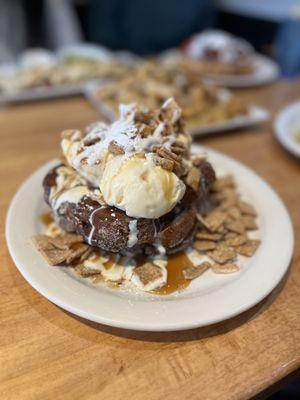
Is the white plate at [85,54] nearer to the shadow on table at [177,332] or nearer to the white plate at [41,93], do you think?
the white plate at [41,93]

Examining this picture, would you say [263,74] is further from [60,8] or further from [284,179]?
[60,8]

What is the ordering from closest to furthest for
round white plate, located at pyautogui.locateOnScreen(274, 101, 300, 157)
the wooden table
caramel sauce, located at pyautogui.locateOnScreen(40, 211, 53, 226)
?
the wooden table < caramel sauce, located at pyautogui.locateOnScreen(40, 211, 53, 226) < round white plate, located at pyautogui.locateOnScreen(274, 101, 300, 157)

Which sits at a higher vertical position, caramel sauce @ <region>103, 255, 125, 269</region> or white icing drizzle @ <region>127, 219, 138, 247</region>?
white icing drizzle @ <region>127, 219, 138, 247</region>

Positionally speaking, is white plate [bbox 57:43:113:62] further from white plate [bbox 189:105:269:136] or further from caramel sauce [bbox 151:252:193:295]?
caramel sauce [bbox 151:252:193:295]

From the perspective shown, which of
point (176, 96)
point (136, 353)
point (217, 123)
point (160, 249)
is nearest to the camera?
point (136, 353)

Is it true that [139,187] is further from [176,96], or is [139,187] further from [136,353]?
[176,96]

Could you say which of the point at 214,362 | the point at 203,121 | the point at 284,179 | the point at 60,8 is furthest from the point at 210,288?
the point at 60,8

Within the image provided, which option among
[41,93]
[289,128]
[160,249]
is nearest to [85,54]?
[41,93]

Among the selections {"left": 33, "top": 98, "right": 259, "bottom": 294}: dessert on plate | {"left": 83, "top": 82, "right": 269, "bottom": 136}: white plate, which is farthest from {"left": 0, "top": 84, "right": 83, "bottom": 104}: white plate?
{"left": 33, "top": 98, "right": 259, "bottom": 294}: dessert on plate
